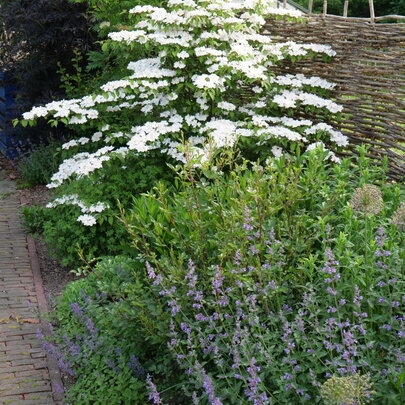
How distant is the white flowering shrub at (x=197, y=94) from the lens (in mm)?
5449

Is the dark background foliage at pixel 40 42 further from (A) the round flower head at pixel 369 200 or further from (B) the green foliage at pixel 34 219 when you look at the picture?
(A) the round flower head at pixel 369 200

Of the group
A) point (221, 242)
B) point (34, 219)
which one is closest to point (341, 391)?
point (221, 242)

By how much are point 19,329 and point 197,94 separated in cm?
255

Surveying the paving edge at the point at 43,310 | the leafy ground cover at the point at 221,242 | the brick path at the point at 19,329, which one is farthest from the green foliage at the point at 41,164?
the leafy ground cover at the point at 221,242

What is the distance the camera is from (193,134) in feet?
19.7

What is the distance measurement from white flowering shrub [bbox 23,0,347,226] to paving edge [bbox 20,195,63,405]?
2.38 ft

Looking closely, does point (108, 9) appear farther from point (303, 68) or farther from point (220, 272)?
point (220, 272)

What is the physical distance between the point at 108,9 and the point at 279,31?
2002 millimetres

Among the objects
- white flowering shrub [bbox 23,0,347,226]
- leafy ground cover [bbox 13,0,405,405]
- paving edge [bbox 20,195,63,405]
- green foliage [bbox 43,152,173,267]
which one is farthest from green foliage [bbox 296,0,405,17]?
green foliage [bbox 43,152,173,267]

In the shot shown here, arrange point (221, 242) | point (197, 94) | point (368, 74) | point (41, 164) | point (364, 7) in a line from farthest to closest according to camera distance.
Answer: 1. point (364, 7)
2. point (41, 164)
3. point (368, 74)
4. point (197, 94)
5. point (221, 242)

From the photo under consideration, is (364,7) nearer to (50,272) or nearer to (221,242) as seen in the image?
(50,272)

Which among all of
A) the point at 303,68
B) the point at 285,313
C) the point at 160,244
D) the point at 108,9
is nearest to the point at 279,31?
the point at 303,68

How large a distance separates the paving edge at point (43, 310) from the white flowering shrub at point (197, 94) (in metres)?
0.73

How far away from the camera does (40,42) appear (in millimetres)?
8281
